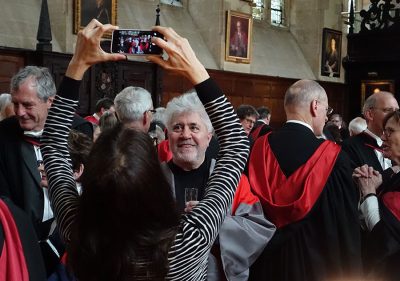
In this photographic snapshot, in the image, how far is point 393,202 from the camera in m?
2.98

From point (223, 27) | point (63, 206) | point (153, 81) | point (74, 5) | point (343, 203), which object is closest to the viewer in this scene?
point (63, 206)

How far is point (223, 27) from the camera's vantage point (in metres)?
16.3

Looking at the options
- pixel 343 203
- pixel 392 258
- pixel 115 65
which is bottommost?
pixel 392 258

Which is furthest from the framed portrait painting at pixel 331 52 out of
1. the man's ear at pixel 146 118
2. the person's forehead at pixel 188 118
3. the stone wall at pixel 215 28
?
the person's forehead at pixel 188 118

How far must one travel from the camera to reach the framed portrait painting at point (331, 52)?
64.1ft

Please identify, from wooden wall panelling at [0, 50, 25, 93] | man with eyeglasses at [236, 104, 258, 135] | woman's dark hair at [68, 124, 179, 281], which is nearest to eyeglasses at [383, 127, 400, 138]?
woman's dark hair at [68, 124, 179, 281]

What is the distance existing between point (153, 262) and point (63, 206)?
413 millimetres

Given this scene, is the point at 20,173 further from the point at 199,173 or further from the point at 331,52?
the point at 331,52

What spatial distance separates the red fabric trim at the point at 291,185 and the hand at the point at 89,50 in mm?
1762

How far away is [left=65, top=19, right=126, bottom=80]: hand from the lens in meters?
1.73

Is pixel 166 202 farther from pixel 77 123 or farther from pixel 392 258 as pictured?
pixel 77 123

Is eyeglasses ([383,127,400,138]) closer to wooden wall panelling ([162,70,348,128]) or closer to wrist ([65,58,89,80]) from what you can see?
wrist ([65,58,89,80])

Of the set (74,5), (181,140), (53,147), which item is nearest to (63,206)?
(53,147)

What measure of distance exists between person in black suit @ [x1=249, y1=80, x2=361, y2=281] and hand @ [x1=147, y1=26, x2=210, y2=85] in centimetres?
171
